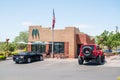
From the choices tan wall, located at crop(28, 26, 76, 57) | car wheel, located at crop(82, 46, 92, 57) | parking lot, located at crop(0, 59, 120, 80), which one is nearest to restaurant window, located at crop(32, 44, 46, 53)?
tan wall, located at crop(28, 26, 76, 57)

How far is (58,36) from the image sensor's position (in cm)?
3759

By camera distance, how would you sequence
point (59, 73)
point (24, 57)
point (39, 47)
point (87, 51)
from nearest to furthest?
point (59, 73) < point (87, 51) < point (24, 57) < point (39, 47)

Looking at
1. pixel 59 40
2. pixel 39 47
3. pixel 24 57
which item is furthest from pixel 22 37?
pixel 24 57

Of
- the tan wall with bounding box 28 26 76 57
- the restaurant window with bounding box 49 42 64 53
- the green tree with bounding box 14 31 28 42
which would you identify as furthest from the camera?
the green tree with bounding box 14 31 28 42

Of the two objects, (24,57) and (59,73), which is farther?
(24,57)

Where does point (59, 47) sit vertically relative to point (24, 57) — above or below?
above

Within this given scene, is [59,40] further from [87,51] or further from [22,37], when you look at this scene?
[22,37]

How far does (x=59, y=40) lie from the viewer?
37562 mm

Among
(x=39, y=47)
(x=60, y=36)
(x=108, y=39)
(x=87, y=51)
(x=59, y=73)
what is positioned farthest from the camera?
(x=108, y=39)

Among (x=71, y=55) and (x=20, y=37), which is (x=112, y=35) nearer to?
(x=71, y=55)

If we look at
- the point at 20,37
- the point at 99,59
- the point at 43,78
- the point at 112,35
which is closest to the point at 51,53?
the point at 99,59

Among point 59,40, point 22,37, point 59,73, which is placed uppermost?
point 22,37

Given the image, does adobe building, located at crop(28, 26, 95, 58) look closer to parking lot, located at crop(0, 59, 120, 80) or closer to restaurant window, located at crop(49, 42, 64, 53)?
restaurant window, located at crop(49, 42, 64, 53)

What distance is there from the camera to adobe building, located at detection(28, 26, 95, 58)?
36.8 metres
